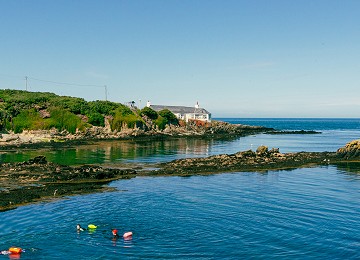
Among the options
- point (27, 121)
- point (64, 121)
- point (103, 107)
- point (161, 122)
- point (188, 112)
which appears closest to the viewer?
point (27, 121)

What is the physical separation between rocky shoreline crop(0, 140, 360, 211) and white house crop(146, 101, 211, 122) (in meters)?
102

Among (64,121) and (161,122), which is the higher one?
(161,122)

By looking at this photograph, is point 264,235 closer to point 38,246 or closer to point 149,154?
point 38,246

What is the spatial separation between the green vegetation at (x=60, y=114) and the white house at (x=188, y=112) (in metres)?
36.5

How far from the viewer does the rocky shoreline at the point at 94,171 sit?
122 ft

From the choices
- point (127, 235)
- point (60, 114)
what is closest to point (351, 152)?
point (127, 235)

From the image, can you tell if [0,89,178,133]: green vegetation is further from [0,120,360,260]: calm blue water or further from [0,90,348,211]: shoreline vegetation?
[0,120,360,260]: calm blue water

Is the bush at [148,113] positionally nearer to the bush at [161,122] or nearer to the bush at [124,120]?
the bush at [161,122]

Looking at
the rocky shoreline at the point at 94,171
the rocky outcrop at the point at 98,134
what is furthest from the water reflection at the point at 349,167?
the rocky outcrop at the point at 98,134

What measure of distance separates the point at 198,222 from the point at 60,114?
92.0m

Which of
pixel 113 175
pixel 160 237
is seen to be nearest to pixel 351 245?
→ pixel 160 237

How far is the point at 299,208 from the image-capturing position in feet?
107

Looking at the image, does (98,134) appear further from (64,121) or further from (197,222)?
(197,222)

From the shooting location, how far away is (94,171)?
159 ft
